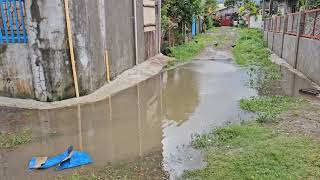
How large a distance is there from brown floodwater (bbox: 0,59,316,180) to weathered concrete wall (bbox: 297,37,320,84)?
578 millimetres

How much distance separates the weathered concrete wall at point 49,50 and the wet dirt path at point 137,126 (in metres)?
0.71

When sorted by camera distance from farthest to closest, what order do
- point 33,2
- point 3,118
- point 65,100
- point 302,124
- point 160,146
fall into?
point 65,100
point 33,2
point 3,118
point 302,124
point 160,146

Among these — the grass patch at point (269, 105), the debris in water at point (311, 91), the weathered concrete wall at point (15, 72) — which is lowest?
the grass patch at point (269, 105)

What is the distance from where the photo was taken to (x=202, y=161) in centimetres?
444

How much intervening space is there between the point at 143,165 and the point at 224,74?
760 centimetres

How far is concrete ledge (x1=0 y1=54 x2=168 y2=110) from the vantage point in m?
7.25

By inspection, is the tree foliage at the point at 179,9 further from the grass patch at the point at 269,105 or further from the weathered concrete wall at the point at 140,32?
the grass patch at the point at 269,105

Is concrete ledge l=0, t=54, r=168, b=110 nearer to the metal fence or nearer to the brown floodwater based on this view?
the brown floodwater

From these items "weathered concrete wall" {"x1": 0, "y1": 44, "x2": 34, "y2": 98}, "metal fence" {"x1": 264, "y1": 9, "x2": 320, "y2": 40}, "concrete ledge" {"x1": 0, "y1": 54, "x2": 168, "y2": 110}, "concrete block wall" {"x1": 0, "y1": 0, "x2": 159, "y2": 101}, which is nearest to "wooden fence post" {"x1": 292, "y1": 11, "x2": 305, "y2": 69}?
"metal fence" {"x1": 264, "y1": 9, "x2": 320, "y2": 40}

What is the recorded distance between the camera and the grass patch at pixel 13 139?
5.13 meters

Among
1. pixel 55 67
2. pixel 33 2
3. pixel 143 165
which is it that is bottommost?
pixel 143 165

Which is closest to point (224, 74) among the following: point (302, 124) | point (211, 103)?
point (211, 103)

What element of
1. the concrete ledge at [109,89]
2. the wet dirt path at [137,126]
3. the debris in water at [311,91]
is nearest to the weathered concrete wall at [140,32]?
the concrete ledge at [109,89]

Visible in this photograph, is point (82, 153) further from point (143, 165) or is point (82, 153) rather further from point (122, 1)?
point (122, 1)
